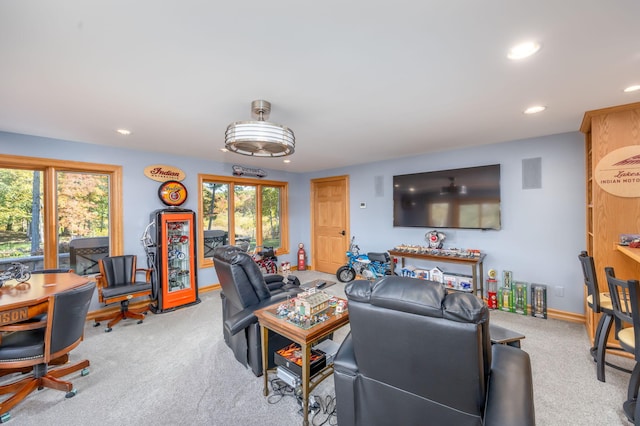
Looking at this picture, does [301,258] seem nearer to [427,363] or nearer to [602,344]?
[602,344]

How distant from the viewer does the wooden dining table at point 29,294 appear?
2.02 meters

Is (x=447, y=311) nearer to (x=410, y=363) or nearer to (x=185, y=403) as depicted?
(x=410, y=363)

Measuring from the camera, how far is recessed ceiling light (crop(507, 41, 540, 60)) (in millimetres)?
1533

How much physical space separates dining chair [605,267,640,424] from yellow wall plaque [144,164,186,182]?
17.4 feet

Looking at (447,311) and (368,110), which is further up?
(368,110)

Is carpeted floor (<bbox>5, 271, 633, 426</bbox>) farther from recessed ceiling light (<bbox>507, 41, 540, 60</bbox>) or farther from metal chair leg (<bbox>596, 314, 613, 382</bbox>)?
recessed ceiling light (<bbox>507, 41, 540, 60</bbox>)

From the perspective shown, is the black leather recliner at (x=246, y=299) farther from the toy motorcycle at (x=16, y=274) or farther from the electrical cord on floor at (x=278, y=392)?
the toy motorcycle at (x=16, y=274)

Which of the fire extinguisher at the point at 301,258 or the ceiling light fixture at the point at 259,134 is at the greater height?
the ceiling light fixture at the point at 259,134

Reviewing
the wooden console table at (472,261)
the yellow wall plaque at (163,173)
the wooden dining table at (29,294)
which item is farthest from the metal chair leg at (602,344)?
the yellow wall plaque at (163,173)

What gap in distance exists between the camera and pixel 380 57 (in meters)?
1.68

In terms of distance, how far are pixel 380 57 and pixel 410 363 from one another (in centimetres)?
175

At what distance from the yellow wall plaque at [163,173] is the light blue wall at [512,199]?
69 mm

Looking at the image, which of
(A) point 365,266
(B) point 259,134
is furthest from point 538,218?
(B) point 259,134

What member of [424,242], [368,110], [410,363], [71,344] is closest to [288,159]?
[368,110]
